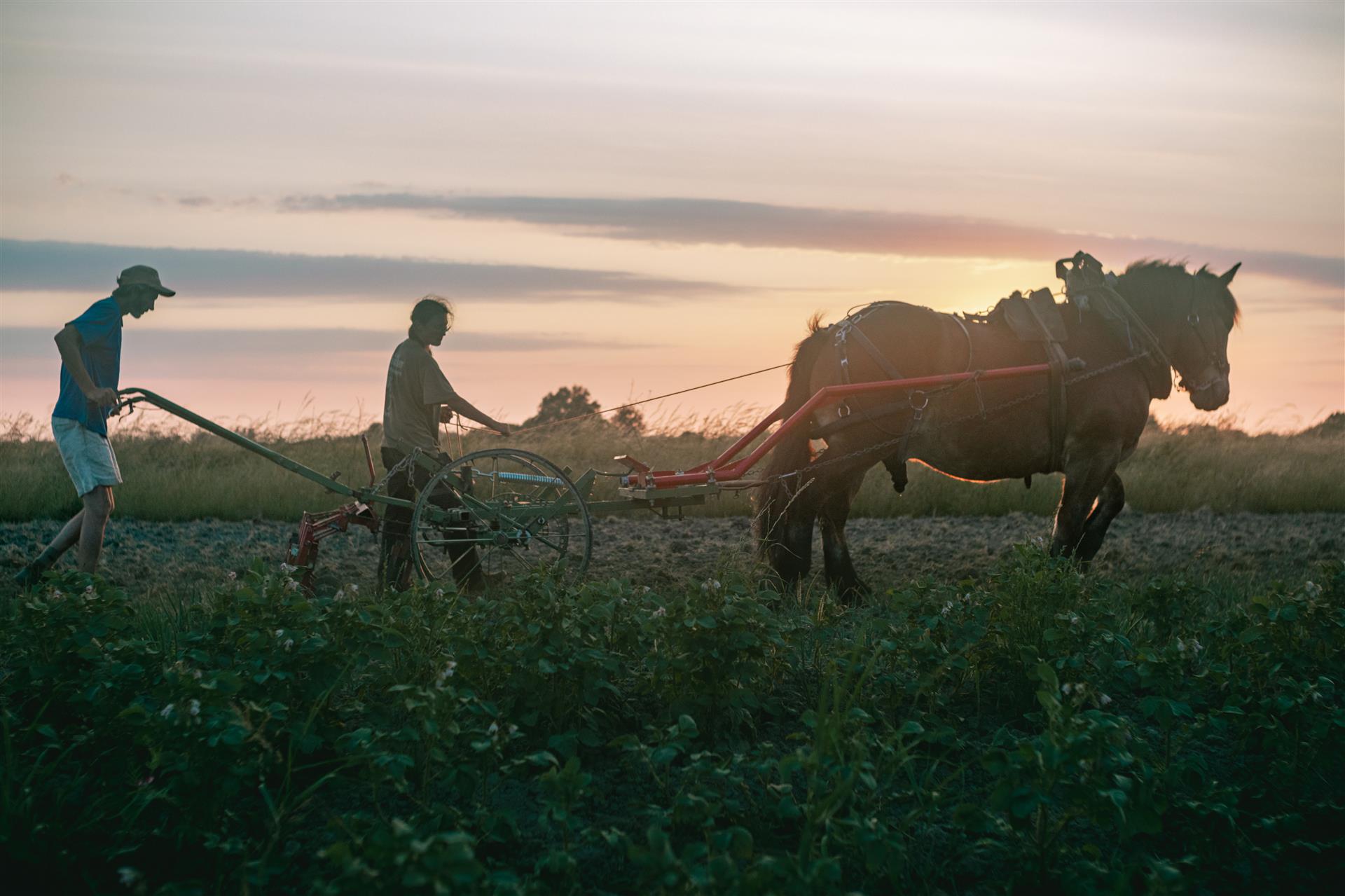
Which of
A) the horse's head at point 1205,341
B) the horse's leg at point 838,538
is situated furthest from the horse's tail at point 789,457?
the horse's head at point 1205,341

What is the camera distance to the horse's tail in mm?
6816

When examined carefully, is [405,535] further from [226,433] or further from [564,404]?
[564,404]

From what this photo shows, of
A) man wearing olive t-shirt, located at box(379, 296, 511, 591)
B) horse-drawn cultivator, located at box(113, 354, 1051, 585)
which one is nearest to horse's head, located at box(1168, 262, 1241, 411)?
horse-drawn cultivator, located at box(113, 354, 1051, 585)

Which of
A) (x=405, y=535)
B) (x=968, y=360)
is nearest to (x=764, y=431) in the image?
(x=968, y=360)

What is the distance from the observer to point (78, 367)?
6039 millimetres

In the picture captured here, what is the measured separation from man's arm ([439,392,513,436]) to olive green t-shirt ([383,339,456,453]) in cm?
6

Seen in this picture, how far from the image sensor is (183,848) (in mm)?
3271

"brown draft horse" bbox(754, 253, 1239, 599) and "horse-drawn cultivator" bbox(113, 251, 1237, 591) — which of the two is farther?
"brown draft horse" bbox(754, 253, 1239, 599)

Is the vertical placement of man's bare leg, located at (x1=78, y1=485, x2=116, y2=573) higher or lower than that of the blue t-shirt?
lower

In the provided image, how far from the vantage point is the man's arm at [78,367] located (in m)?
5.89

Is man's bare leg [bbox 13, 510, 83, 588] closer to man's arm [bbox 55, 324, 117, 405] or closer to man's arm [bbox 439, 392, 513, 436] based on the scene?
man's arm [bbox 55, 324, 117, 405]

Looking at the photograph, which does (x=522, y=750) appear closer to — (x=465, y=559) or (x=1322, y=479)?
(x=465, y=559)

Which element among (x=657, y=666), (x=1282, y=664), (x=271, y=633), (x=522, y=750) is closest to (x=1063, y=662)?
(x=1282, y=664)

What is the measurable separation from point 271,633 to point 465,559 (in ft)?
8.72
